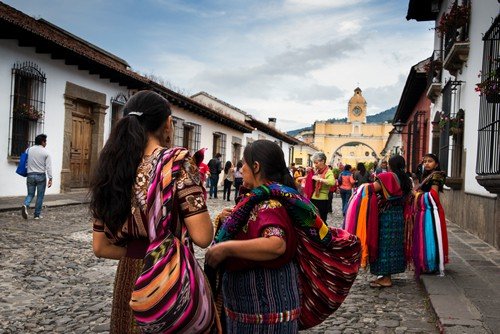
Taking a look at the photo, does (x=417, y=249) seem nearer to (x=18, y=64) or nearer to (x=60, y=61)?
(x=18, y=64)

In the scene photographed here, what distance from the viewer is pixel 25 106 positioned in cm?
1109

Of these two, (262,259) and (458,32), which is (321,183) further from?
(262,259)

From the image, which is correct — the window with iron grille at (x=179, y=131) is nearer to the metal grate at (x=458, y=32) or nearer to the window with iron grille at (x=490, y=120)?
the metal grate at (x=458, y=32)

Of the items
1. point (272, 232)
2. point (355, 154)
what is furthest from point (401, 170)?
point (355, 154)

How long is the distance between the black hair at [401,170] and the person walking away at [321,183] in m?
2.47

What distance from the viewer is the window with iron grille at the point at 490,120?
6.53 m

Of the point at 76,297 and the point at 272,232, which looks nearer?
the point at 272,232

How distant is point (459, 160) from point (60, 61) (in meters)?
9.57

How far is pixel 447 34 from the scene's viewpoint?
1148cm

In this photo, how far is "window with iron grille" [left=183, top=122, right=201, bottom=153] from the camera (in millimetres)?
20711

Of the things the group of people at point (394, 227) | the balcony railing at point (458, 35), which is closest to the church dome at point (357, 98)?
the balcony railing at point (458, 35)

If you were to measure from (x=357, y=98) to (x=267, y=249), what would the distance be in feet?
275

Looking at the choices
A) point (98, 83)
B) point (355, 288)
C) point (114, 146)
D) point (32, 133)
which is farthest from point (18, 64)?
point (114, 146)

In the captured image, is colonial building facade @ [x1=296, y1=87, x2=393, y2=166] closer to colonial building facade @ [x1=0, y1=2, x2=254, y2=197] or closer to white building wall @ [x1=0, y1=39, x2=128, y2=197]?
colonial building facade @ [x1=0, y1=2, x2=254, y2=197]
